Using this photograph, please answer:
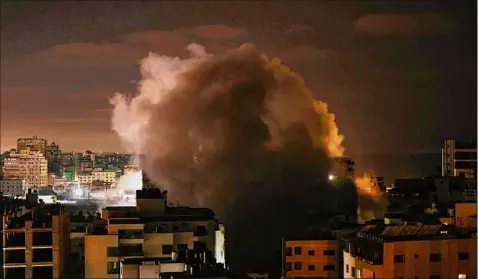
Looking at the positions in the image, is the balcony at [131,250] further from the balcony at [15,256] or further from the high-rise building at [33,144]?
the high-rise building at [33,144]

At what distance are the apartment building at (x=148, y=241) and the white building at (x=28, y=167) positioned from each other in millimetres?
3414

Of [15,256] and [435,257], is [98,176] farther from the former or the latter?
[435,257]

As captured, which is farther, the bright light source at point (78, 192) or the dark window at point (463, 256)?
the bright light source at point (78, 192)

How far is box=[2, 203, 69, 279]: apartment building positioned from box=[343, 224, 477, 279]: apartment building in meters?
2.51

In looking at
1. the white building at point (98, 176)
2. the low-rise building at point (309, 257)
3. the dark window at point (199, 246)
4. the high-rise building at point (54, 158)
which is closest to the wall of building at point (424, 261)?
the dark window at point (199, 246)

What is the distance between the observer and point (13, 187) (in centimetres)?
1292

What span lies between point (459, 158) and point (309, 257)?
5967mm

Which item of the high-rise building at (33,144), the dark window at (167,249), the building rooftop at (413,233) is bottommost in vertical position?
the dark window at (167,249)

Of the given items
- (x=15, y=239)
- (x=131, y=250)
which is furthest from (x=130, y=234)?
(x=15, y=239)

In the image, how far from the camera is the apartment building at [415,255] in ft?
19.3

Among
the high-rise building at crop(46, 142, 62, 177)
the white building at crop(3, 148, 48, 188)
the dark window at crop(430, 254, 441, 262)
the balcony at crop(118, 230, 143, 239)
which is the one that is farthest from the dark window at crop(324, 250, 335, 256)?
the white building at crop(3, 148, 48, 188)

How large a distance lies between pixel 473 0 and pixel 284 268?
3012mm

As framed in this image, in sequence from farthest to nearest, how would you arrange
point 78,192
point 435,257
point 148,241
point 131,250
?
point 78,192, point 148,241, point 131,250, point 435,257

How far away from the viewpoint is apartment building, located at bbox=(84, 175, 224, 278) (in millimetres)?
6250
